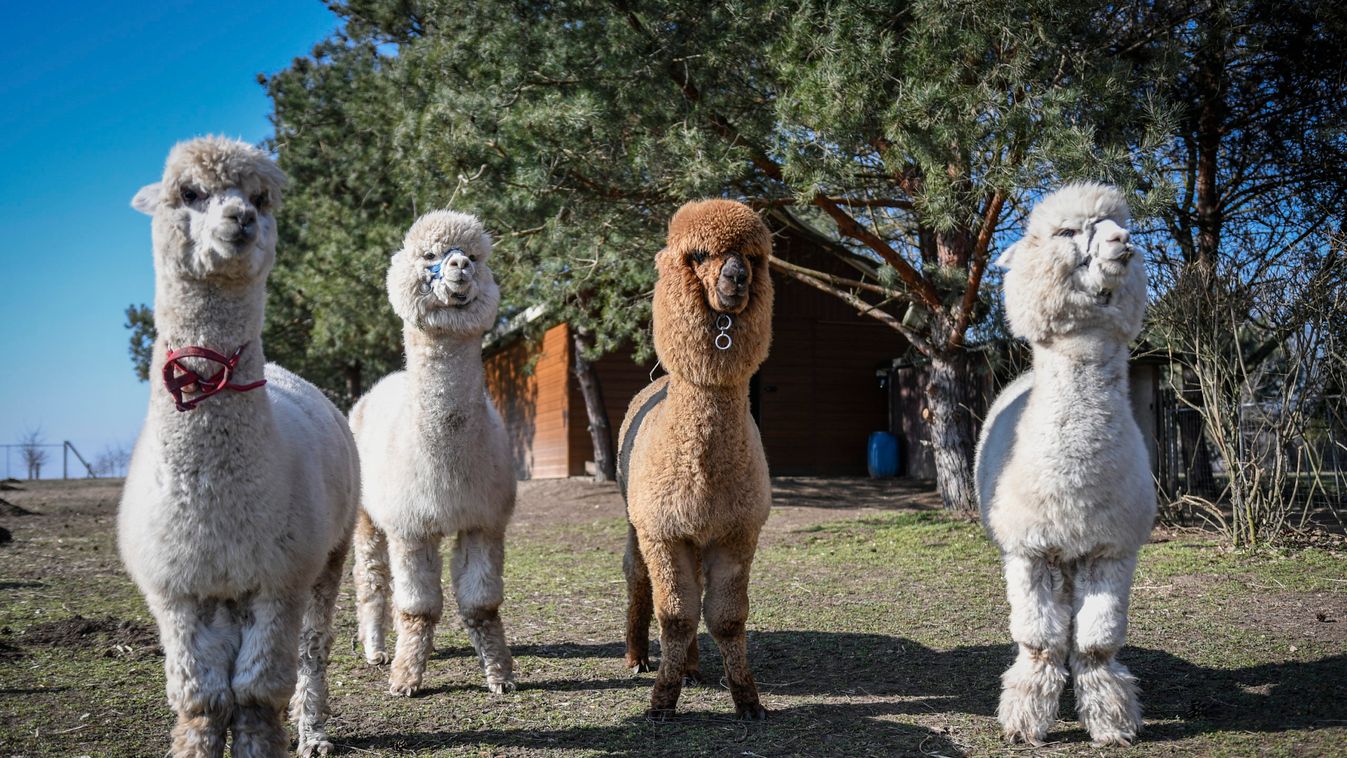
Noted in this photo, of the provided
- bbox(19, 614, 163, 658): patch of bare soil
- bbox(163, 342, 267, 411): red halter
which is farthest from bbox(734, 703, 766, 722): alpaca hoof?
bbox(19, 614, 163, 658): patch of bare soil

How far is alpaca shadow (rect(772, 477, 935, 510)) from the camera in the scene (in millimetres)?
14195

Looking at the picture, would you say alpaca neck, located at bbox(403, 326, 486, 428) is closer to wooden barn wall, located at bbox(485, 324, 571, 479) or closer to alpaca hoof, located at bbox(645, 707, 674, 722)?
alpaca hoof, located at bbox(645, 707, 674, 722)

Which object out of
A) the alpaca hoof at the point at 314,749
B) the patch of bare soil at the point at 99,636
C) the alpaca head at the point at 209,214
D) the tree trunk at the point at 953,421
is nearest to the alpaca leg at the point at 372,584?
the patch of bare soil at the point at 99,636

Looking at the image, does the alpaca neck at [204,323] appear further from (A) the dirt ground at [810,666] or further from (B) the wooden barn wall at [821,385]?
(B) the wooden barn wall at [821,385]

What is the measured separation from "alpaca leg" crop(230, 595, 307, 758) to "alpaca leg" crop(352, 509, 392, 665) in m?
2.48

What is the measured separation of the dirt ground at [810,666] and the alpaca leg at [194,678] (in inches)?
40.6

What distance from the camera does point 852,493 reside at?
15.6m

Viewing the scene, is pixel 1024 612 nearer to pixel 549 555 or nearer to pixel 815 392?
pixel 549 555

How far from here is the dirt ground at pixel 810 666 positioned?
4.24 m

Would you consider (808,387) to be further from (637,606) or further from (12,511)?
(637,606)

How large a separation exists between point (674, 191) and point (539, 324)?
7.09 m

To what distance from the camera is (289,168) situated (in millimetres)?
22906

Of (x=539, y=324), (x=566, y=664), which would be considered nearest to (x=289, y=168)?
(x=539, y=324)

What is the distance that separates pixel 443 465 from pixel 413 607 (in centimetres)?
78
